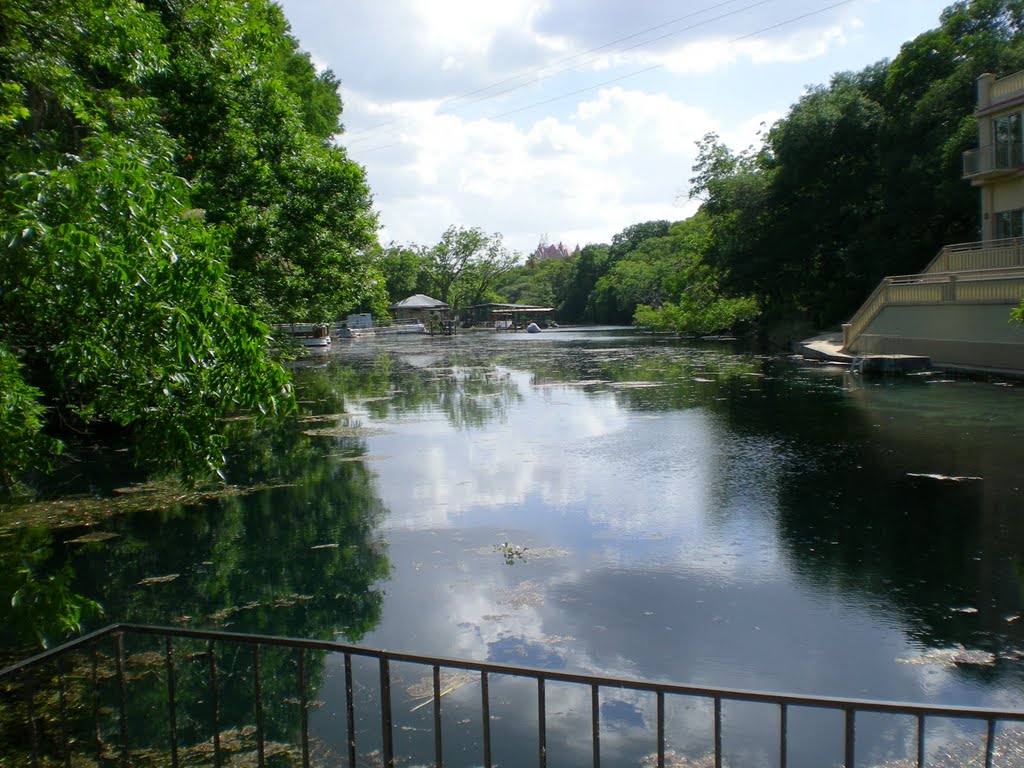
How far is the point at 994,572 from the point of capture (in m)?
7.55

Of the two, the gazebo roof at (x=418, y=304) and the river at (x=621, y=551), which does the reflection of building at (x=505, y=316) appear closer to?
the gazebo roof at (x=418, y=304)

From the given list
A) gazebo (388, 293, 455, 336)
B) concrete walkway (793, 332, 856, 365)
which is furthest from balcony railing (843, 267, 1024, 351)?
gazebo (388, 293, 455, 336)

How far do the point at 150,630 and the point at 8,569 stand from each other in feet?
7.16

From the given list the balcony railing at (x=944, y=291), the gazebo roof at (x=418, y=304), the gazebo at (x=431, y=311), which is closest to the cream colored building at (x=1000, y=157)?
the balcony railing at (x=944, y=291)

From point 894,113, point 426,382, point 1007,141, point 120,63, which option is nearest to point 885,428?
point 120,63

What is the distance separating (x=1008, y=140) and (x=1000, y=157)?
2.00 feet

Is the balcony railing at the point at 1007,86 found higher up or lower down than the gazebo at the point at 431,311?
higher up

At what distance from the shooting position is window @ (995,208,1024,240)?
31.0 metres

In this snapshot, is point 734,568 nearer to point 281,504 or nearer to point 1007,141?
point 281,504

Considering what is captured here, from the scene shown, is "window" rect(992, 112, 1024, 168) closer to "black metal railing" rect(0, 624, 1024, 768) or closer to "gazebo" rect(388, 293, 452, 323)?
"black metal railing" rect(0, 624, 1024, 768)

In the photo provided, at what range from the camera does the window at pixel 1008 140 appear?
30047 millimetres

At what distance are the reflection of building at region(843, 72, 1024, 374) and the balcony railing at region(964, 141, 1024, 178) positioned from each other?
3cm

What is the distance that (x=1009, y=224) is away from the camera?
3162 centimetres

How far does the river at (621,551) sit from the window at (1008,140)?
1690 cm
